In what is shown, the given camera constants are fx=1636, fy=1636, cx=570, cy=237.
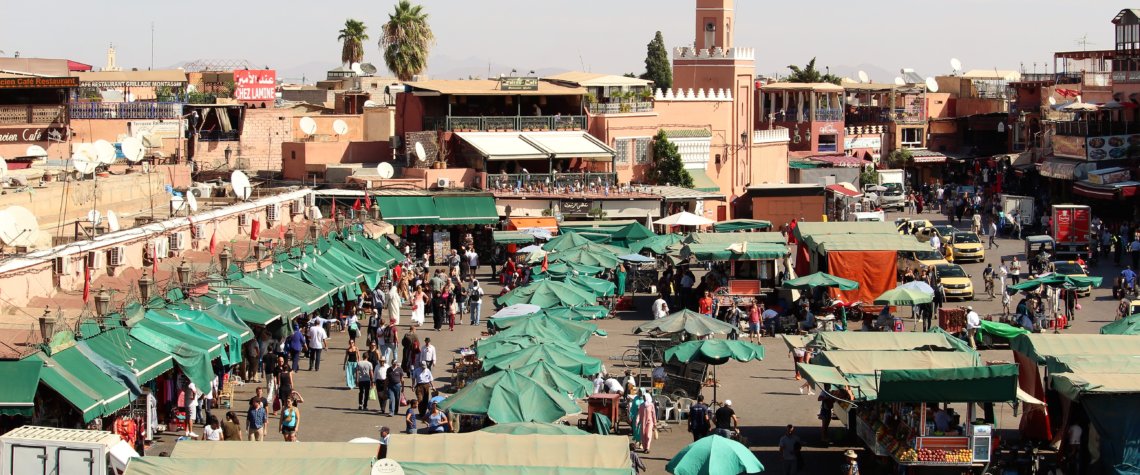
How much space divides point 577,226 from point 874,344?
2256cm

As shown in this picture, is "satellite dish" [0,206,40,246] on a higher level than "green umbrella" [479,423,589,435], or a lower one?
higher

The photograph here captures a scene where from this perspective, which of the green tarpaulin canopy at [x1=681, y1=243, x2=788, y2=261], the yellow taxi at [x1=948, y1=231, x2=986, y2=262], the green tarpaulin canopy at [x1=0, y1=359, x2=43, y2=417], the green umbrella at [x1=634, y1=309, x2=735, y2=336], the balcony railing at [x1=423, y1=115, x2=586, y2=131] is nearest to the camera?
the green tarpaulin canopy at [x1=0, y1=359, x2=43, y2=417]

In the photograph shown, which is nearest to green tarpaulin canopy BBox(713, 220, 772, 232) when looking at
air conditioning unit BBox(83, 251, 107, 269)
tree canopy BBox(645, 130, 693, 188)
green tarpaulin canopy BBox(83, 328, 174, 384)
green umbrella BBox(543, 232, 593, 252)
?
green umbrella BBox(543, 232, 593, 252)

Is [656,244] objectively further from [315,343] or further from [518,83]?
[518,83]

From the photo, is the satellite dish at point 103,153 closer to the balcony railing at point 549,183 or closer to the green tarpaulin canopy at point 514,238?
the green tarpaulin canopy at point 514,238

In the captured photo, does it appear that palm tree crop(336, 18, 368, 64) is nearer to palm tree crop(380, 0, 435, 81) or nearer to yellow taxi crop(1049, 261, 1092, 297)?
palm tree crop(380, 0, 435, 81)

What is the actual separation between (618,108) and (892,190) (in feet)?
50.2

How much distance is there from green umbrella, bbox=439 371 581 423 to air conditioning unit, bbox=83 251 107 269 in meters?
7.60

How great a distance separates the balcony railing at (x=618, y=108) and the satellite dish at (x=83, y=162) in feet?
74.2

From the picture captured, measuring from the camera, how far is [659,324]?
90.1ft

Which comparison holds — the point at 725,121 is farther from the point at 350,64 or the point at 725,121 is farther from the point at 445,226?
the point at 350,64

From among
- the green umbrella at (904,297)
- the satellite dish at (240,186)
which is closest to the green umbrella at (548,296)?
the green umbrella at (904,297)

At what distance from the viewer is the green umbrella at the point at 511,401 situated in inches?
799

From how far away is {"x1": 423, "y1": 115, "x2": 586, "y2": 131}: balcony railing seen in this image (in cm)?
5116
